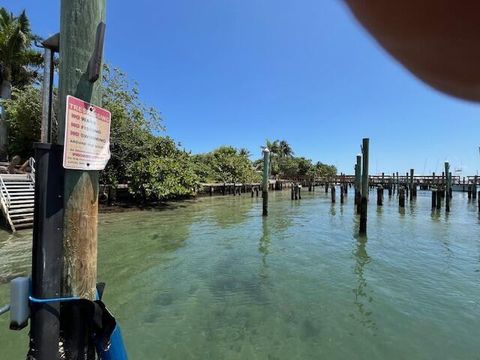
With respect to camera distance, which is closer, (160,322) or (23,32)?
(160,322)

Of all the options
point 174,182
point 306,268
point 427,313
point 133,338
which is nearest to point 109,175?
point 174,182

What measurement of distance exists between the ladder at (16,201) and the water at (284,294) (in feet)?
3.13

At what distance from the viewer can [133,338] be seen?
4449 millimetres

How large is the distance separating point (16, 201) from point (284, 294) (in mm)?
10603

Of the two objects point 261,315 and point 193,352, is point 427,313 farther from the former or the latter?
point 193,352

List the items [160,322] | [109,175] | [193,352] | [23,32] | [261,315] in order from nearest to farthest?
[193,352], [160,322], [261,315], [109,175], [23,32]

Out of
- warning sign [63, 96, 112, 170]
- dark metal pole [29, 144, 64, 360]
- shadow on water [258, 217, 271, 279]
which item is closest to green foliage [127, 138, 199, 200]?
shadow on water [258, 217, 271, 279]

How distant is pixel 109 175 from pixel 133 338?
1644 cm

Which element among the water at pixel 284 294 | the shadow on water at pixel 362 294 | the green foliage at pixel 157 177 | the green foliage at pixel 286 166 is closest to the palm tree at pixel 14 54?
the green foliage at pixel 157 177

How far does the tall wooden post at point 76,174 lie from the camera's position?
1.90m

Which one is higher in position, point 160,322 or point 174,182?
point 174,182

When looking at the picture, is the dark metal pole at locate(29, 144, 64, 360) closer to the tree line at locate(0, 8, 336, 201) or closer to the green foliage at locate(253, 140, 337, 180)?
the tree line at locate(0, 8, 336, 201)

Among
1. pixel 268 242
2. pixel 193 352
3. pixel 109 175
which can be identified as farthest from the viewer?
pixel 109 175

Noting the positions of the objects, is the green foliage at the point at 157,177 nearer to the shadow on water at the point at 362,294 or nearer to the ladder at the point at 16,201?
the ladder at the point at 16,201
